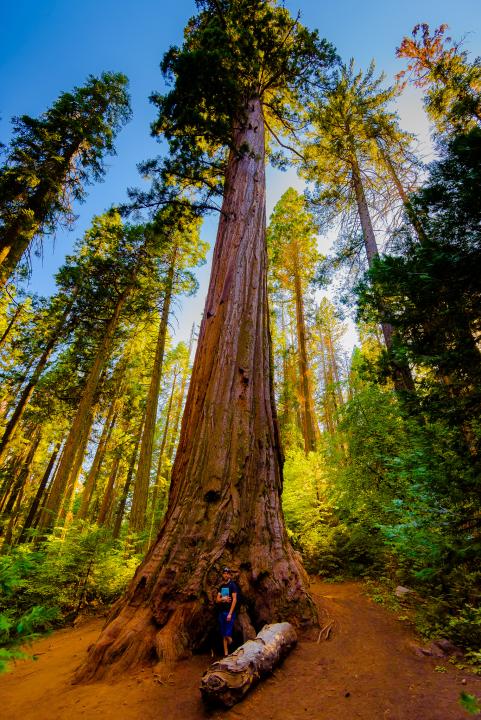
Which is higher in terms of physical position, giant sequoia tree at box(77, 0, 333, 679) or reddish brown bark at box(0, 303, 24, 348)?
reddish brown bark at box(0, 303, 24, 348)

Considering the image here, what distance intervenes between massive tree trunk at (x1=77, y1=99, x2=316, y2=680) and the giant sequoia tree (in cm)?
1

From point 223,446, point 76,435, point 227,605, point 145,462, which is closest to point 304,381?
point 145,462

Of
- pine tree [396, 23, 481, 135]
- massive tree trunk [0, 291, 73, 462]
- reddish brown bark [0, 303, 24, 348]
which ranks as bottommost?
massive tree trunk [0, 291, 73, 462]

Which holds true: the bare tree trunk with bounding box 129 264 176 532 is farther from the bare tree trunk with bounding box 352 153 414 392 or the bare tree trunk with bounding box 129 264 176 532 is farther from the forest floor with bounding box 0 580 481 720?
the bare tree trunk with bounding box 352 153 414 392

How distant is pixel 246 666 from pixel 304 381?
12376mm

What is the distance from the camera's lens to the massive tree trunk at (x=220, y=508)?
3.01 metres

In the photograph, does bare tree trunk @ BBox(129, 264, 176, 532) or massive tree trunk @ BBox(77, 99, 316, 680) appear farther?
bare tree trunk @ BBox(129, 264, 176, 532)

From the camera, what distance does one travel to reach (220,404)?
4102mm

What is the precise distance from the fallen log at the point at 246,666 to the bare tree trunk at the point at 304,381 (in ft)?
32.4

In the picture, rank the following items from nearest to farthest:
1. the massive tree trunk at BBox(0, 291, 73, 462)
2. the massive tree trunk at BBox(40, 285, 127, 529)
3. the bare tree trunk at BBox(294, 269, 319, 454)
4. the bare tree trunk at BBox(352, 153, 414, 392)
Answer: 1. the bare tree trunk at BBox(352, 153, 414, 392)
2. the massive tree trunk at BBox(40, 285, 127, 529)
3. the massive tree trunk at BBox(0, 291, 73, 462)
4. the bare tree trunk at BBox(294, 269, 319, 454)

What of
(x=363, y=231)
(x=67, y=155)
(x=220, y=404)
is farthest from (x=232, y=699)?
(x=67, y=155)

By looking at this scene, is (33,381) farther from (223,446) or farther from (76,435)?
(223,446)

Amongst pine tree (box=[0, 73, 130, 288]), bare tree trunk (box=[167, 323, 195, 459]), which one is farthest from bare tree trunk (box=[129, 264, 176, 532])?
bare tree trunk (box=[167, 323, 195, 459])

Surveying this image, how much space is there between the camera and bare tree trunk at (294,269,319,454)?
1304cm
